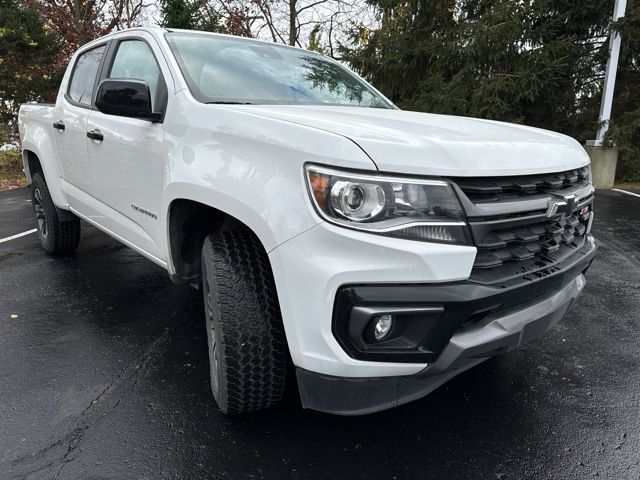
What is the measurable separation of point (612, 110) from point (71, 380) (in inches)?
495

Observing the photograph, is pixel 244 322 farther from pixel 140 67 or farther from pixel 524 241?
pixel 140 67

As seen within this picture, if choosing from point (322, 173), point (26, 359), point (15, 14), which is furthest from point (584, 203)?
point (15, 14)

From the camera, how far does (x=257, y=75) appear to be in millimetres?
2896

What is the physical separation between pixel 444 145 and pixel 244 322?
3.38 ft

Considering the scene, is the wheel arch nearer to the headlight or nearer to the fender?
the headlight

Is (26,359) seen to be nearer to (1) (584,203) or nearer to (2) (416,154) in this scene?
(2) (416,154)

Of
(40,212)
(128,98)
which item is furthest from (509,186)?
(40,212)

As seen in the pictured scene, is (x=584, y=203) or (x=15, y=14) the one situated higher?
(x=15, y=14)

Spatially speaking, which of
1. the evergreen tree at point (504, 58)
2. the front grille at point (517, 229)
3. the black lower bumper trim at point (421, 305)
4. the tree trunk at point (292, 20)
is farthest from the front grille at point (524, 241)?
the tree trunk at point (292, 20)

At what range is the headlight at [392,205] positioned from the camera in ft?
5.44

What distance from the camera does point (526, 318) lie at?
1926 mm

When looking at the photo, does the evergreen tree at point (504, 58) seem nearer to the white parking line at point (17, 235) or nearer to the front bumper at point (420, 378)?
the white parking line at point (17, 235)

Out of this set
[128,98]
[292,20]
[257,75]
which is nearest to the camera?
[128,98]

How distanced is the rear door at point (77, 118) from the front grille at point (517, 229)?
9.04 feet
